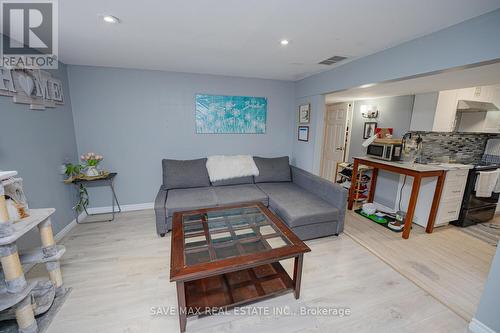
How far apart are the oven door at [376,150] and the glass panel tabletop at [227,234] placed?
2.18 metres

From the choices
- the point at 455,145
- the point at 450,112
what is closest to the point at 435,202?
the point at 455,145

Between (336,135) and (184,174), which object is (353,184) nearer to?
(336,135)

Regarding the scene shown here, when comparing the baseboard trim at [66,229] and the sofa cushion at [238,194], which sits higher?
the sofa cushion at [238,194]

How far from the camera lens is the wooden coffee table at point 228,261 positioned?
1354 mm

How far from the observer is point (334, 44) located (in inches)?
76.7

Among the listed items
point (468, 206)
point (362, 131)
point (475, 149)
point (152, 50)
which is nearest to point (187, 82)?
point (152, 50)

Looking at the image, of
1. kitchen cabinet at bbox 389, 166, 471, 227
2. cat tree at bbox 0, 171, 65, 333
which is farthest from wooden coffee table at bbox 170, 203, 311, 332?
kitchen cabinet at bbox 389, 166, 471, 227

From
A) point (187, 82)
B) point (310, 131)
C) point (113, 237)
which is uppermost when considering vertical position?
point (187, 82)

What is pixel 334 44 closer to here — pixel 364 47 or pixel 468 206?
pixel 364 47

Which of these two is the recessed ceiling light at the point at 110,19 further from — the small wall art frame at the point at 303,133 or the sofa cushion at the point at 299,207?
the small wall art frame at the point at 303,133

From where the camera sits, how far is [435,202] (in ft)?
8.57

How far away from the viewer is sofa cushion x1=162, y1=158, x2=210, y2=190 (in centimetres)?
296

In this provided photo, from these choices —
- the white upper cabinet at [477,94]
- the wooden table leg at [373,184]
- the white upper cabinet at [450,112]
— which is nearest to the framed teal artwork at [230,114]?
the wooden table leg at [373,184]

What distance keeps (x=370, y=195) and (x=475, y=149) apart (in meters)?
1.71
